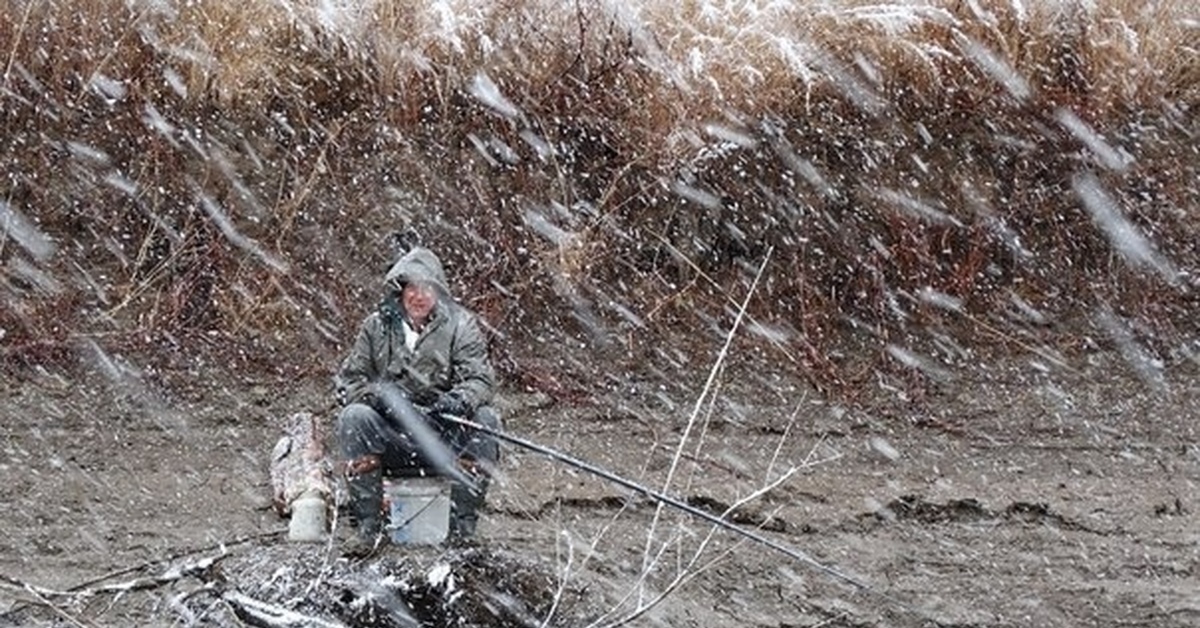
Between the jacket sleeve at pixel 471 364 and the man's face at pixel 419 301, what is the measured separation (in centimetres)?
15

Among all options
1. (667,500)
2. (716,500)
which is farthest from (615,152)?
(667,500)

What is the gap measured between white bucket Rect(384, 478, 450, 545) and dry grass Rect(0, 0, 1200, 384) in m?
3.04

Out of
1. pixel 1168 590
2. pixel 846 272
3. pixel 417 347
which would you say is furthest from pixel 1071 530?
pixel 417 347

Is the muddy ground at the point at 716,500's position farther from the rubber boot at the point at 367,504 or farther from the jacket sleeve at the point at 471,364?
the jacket sleeve at the point at 471,364

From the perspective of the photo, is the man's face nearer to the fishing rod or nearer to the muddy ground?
the fishing rod

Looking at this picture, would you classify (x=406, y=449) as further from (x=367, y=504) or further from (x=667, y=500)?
(x=667, y=500)

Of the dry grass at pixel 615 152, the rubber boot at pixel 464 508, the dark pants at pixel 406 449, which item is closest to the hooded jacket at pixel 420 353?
the dark pants at pixel 406 449

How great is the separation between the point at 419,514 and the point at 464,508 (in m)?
0.27

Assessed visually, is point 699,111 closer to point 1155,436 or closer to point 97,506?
point 1155,436

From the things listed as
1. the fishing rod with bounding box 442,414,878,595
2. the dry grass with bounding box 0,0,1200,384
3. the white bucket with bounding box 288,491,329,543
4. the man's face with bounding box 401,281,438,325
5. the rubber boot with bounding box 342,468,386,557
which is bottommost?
the white bucket with bounding box 288,491,329,543

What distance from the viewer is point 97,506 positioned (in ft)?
26.2

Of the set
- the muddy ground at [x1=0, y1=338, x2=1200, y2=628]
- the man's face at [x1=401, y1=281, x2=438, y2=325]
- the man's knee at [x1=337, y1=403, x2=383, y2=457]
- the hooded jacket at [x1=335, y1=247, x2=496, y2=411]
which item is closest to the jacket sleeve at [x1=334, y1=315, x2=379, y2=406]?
the hooded jacket at [x1=335, y1=247, x2=496, y2=411]

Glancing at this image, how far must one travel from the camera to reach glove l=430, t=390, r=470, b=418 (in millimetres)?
6727

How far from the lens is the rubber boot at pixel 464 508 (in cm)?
678
